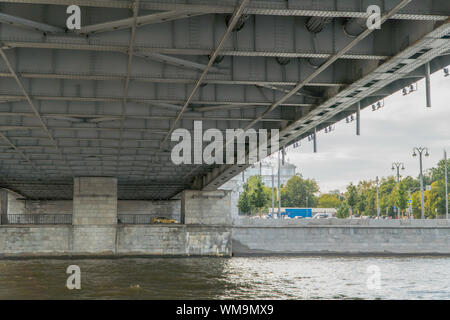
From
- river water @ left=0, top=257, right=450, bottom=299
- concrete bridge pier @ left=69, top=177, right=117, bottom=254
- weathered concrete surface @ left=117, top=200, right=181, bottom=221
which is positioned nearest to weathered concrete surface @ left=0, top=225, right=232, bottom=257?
concrete bridge pier @ left=69, top=177, right=117, bottom=254

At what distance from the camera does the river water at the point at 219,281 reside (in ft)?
84.7

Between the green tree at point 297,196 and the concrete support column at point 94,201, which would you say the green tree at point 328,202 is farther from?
the concrete support column at point 94,201

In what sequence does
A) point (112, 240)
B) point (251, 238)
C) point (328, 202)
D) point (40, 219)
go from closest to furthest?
point (112, 240), point (251, 238), point (40, 219), point (328, 202)

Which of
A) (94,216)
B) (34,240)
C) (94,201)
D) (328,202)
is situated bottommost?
(34,240)

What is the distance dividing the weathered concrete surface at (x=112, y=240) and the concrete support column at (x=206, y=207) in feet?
3.66

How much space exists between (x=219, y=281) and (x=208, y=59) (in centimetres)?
1726

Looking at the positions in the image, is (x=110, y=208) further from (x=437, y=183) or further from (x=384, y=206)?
(x=384, y=206)

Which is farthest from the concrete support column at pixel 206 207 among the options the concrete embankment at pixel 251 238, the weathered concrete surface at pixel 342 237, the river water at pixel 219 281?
the river water at pixel 219 281

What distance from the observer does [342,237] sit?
6047 cm

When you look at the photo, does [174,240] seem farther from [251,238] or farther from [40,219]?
[40,219]

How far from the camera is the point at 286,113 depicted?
24.8 metres

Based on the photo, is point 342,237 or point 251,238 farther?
point 342,237

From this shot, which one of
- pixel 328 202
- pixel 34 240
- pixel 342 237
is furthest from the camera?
pixel 328 202

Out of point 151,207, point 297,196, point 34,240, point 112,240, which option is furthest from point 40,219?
point 297,196
